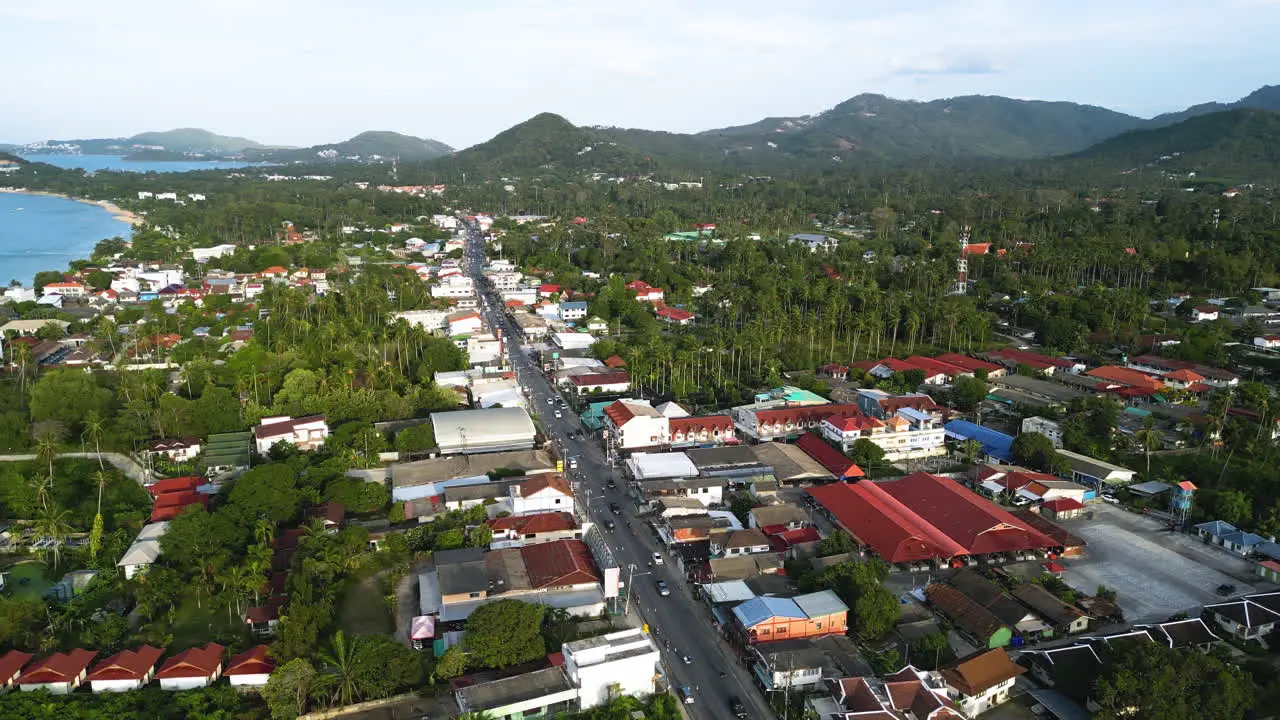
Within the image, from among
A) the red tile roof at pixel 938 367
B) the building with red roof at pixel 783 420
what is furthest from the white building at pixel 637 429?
the red tile roof at pixel 938 367

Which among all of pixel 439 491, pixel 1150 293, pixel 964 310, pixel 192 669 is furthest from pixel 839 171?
pixel 192 669

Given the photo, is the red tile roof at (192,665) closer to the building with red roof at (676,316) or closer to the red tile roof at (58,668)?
the red tile roof at (58,668)

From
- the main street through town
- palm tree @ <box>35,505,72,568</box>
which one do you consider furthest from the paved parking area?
palm tree @ <box>35,505,72,568</box>

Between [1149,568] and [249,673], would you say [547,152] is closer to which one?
[1149,568]

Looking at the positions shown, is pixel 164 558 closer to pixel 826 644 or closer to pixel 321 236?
pixel 826 644

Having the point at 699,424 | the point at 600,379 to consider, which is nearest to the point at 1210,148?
the point at 600,379
